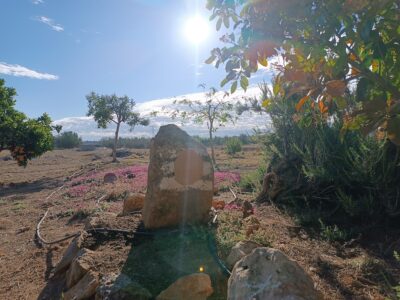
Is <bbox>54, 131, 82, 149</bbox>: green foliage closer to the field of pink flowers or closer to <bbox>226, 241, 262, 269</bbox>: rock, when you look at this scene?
the field of pink flowers

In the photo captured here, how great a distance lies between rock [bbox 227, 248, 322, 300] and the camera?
2508 mm

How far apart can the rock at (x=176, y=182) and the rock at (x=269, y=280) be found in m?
2.35

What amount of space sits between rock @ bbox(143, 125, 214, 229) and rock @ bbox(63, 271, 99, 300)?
130 cm

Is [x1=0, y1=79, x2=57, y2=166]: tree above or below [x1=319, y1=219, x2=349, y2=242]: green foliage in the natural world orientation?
above

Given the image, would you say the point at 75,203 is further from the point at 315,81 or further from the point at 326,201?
the point at 315,81

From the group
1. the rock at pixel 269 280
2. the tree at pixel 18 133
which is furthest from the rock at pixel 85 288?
the tree at pixel 18 133

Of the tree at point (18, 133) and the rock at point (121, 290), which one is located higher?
the tree at point (18, 133)

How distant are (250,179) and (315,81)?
795cm

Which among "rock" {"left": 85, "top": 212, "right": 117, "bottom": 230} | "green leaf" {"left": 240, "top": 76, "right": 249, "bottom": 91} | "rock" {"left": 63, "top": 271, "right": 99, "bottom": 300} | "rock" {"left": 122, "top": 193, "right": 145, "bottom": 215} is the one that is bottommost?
"rock" {"left": 63, "top": 271, "right": 99, "bottom": 300}

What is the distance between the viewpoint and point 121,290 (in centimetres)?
344

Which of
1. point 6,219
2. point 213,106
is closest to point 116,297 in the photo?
point 6,219

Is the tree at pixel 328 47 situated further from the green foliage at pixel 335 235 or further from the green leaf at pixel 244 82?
the green foliage at pixel 335 235

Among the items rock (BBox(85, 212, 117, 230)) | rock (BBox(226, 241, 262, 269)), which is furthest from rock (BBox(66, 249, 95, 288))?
rock (BBox(226, 241, 262, 269))

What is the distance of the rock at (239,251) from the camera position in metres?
3.80
